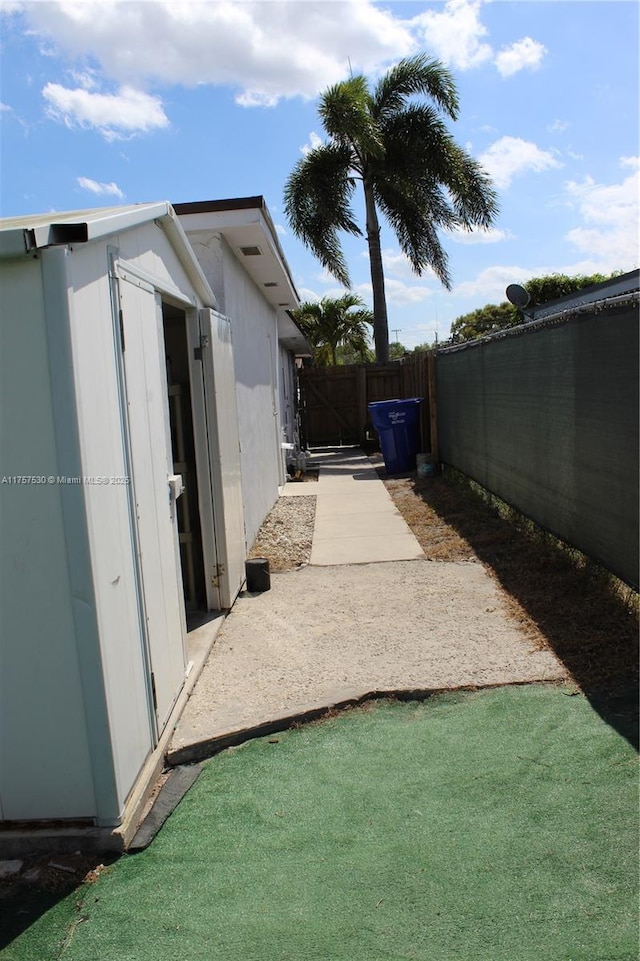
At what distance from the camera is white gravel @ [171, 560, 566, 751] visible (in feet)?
13.0

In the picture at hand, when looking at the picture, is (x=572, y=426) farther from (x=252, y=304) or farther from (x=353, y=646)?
(x=252, y=304)

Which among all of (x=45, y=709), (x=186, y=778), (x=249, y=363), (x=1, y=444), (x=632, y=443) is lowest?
(x=186, y=778)

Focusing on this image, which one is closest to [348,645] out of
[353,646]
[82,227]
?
[353,646]

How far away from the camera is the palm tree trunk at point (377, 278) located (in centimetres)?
1972

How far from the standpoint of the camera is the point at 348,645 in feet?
15.5

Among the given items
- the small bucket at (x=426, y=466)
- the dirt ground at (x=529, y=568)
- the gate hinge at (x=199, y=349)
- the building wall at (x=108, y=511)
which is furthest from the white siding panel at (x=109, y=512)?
the small bucket at (x=426, y=466)

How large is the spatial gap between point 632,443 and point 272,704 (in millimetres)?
2572

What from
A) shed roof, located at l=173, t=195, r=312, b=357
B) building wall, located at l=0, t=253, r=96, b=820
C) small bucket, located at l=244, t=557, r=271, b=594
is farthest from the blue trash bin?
building wall, located at l=0, t=253, r=96, b=820

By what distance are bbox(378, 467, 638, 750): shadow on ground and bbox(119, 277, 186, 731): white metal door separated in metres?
2.18

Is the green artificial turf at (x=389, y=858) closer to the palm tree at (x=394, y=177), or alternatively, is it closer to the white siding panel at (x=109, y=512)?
the white siding panel at (x=109, y=512)

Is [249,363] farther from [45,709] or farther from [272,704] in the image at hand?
[45,709]

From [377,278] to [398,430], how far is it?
838cm

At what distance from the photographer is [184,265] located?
4797 millimetres

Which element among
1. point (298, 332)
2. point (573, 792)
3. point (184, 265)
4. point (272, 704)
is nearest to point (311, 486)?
point (298, 332)
